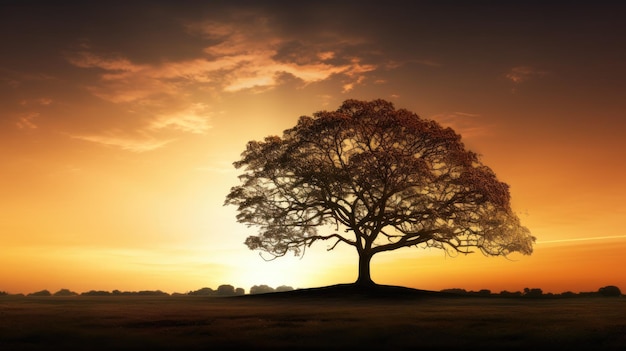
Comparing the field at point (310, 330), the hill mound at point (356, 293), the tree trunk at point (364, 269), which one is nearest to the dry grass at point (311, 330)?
the field at point (310, 330)

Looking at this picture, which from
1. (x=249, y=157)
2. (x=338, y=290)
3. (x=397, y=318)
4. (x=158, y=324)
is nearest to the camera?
(x=158, y=324)

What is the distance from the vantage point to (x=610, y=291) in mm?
45688

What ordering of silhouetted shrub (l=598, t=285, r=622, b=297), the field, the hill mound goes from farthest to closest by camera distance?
silhouetted shrub (l=598, t=285, r=622, b=297), the hill mound, the field

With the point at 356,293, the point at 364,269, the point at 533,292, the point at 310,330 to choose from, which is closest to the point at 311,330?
the point at 310,330

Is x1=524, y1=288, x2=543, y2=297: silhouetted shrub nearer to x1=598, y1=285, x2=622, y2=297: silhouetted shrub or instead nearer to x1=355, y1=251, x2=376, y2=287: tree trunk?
x1=598, y1=285, x2=622, y2=297: silhouetted shrub

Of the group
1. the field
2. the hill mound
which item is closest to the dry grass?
the field

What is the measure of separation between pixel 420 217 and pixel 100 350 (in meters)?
32.0

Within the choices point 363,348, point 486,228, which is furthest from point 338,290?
point 363,348

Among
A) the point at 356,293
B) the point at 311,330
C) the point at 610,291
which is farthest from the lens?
the point at 610,291

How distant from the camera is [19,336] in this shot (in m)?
19.6

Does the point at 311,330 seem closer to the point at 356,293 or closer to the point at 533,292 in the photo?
the point at 356,293

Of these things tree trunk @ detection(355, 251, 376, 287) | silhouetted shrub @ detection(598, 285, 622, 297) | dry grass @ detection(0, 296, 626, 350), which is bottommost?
dry grass @ detection(0, 296, 626, 350)

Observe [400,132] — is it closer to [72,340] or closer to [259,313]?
[259,313]

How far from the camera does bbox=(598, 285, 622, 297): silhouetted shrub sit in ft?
148
